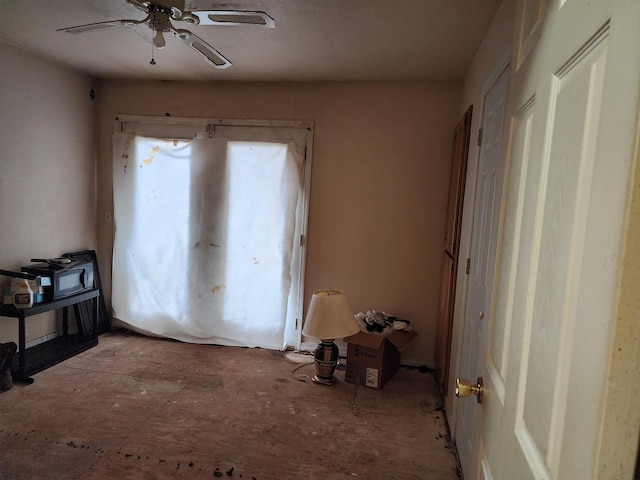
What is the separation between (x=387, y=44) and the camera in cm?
249

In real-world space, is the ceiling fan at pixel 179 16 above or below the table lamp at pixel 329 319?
above

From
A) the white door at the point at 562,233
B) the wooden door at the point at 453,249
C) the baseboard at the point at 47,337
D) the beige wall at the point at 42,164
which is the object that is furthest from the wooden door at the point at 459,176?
the baseboard at the point at 47,337

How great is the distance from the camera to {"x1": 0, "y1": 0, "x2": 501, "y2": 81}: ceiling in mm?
2072

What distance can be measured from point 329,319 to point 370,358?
0.49 metres

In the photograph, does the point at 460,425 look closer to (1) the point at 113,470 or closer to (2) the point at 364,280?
(2) the point at 364,280

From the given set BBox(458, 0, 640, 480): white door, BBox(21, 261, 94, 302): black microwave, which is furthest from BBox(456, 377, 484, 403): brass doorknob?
BBox(21, 261, 94, 302): black microwave

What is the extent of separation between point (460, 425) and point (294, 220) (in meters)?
2.05

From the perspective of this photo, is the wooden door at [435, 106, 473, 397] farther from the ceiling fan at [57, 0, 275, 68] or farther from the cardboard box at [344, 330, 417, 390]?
the ceiling fan at [57, 0, 275, 68]

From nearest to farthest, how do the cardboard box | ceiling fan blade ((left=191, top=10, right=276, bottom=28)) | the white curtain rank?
ceiling fan blade ((left=191, top=10, right=276, bottom=28))
the cardboard box
the white curtain

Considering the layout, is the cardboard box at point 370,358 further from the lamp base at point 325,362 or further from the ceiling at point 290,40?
the ceiling at point 290,40

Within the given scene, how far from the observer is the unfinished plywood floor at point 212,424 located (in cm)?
198

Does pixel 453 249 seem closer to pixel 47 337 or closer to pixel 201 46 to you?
pixel 201 46

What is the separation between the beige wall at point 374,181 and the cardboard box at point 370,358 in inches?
18.4

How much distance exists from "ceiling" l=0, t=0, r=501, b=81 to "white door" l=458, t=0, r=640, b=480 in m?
1.43
